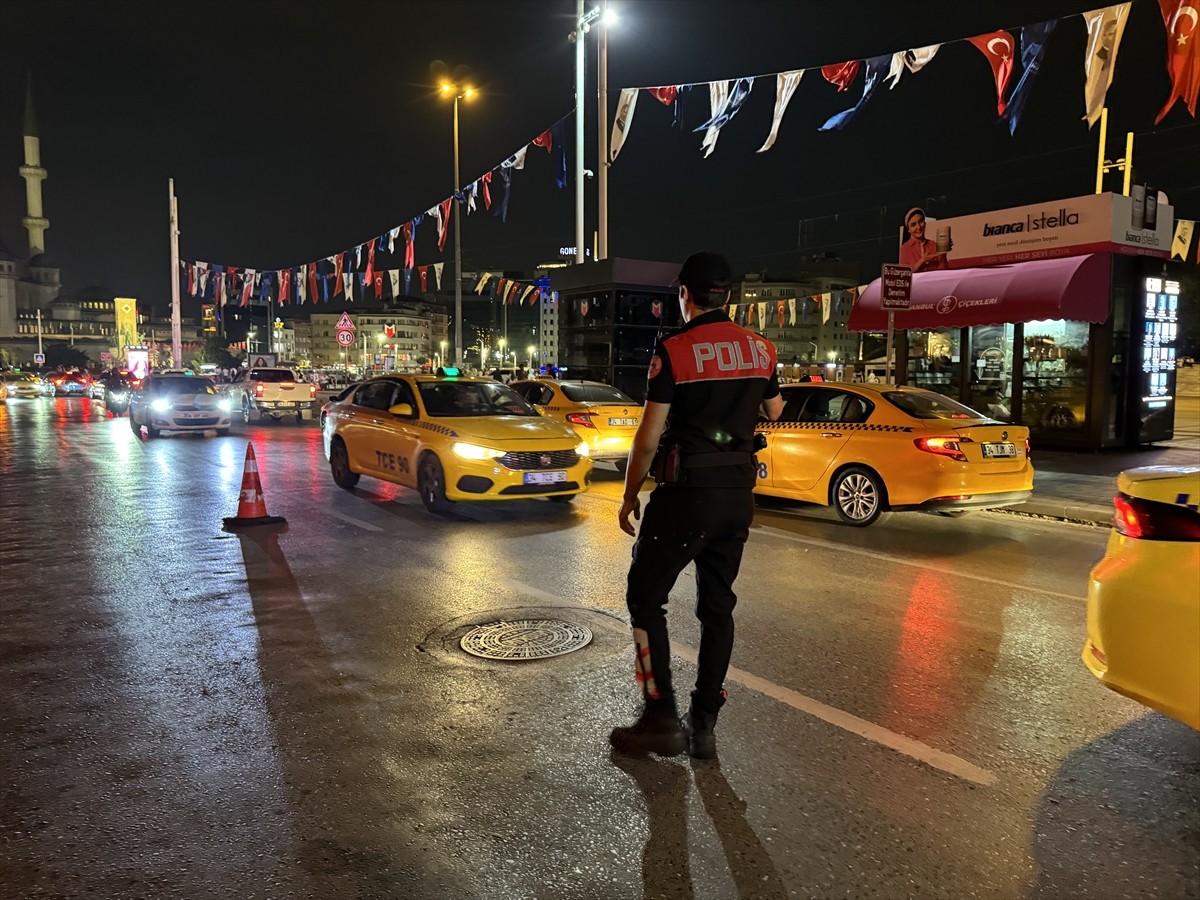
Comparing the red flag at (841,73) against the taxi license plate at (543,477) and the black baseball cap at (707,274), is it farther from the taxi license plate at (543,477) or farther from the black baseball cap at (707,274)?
the black baseball cap at (707,274)

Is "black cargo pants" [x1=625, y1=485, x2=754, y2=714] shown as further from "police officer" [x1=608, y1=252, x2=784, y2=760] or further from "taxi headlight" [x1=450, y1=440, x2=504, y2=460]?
"taxi headlight" [x1=450, y1=440, x2=504, y2=460]

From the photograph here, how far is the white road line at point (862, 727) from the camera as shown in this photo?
11.2ft

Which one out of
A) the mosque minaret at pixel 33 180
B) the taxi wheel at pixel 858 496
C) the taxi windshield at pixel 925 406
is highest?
the mosque minaret at pixel 33 180

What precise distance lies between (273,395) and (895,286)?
68.1 ft

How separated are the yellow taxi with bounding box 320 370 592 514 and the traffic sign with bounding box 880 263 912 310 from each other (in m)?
5.56

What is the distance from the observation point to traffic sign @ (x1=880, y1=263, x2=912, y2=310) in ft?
40.3

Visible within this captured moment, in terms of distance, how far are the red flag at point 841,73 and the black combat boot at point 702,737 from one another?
13262 mm

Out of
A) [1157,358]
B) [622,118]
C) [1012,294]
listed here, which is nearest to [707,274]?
[1012,294]

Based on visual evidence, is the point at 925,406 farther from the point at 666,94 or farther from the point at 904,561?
the point at 666,94

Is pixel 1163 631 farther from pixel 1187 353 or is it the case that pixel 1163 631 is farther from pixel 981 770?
pixel 1187 353

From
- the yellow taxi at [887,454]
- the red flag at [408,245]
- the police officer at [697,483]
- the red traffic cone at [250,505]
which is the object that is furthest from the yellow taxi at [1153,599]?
the red flag at [408,245]

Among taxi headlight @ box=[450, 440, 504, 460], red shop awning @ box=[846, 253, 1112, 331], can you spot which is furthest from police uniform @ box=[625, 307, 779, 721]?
red shop awning @ box=[846, 253, 1112, 331]

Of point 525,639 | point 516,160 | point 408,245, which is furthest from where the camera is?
point 408,245

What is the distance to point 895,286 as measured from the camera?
12398 millimetres
